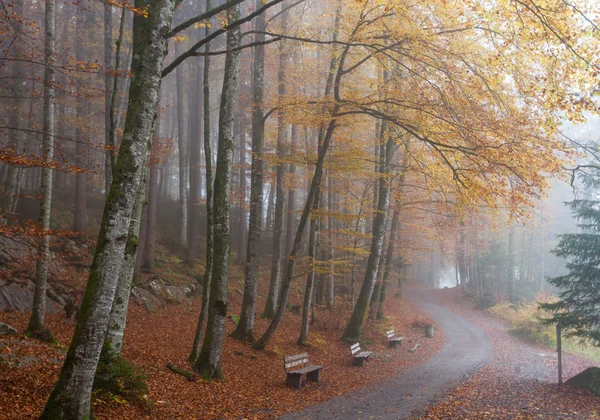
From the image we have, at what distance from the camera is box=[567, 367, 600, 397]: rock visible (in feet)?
37.4

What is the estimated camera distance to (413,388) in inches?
403

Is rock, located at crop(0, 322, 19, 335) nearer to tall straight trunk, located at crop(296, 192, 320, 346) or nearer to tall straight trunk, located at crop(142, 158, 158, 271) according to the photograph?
tall straight trunk, located at crop(142, 158, 158, 271)

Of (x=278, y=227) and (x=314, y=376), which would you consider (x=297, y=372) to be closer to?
(x=314, y=376)

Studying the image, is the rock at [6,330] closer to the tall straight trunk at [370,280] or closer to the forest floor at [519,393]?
the forest floor at [519,393]

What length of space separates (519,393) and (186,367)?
331 inches

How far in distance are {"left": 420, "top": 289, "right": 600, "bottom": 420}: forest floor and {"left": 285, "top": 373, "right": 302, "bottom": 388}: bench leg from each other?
276 centimetres

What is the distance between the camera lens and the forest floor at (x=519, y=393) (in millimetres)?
8594

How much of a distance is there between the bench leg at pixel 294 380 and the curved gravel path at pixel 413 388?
0.88 meters

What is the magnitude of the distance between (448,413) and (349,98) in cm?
724

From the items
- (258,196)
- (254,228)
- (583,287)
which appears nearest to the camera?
(254,228)

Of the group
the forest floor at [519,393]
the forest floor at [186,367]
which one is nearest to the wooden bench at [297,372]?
the forest floor at [186,367]

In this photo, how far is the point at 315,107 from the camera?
10562 millimetres

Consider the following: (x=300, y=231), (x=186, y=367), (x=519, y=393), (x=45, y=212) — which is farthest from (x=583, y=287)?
(x=45, y=212)

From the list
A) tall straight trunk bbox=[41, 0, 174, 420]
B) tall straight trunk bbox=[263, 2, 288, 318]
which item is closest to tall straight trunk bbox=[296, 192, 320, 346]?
tall straight trunk bbox=[263, 2, 288, 318]
